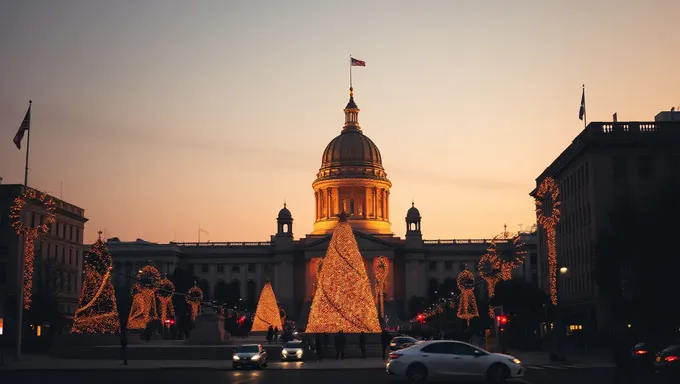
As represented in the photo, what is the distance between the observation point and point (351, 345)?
60.6 metres

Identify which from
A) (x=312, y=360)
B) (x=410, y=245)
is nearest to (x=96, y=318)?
(x=312, y=360)

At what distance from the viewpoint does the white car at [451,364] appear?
118ft

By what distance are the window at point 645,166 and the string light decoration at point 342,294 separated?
33227 millimetres

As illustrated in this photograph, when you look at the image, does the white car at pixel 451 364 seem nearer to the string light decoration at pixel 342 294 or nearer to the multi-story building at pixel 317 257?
the string light decoration at pixel 342 294

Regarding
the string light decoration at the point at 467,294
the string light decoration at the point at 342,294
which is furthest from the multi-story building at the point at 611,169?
the string light decoration at the point at 342,294

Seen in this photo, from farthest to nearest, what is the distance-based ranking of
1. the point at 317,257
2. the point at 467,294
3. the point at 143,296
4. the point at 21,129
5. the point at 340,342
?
the point at 317,257 < the point at 467,294 < the point at 143,296 < the point at 21,129 < the point at 340,342

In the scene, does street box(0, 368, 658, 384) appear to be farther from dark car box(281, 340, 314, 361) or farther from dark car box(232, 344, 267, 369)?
dark car box(281, 340, 314, 361)

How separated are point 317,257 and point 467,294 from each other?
97.8 meters

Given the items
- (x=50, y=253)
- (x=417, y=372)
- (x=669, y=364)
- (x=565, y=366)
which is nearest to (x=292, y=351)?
(x=565, y=366)

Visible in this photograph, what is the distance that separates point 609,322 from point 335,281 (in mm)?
30288

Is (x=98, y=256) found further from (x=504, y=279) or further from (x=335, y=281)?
(x=504, y=279)

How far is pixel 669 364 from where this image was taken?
3862cm

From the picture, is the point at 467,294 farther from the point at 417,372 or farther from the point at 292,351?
the point at 417,372

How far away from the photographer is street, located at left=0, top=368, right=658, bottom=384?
38.5 meters
